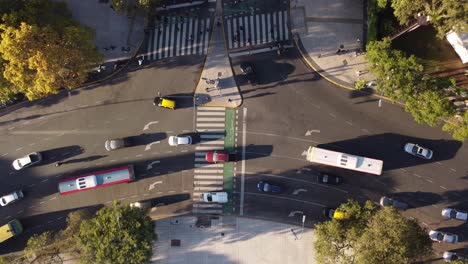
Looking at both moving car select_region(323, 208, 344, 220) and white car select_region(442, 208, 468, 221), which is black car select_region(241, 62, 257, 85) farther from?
white car select_region(442, 208, 468, 221)

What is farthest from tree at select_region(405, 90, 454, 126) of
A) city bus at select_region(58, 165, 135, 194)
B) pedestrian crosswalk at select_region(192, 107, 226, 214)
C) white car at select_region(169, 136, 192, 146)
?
city bus at select_region(58, 165, 135, 194)

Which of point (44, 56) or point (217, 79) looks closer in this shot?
point (44, 56)

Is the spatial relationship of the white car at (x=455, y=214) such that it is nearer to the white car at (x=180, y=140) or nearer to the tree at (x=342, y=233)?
the tree at (x=342, y=233)

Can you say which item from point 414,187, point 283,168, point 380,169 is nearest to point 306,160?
point 283,168

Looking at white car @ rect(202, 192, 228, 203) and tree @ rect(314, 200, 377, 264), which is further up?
white car @ rect(202, 192, 228, 203)

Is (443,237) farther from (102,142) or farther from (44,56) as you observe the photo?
(44,56)

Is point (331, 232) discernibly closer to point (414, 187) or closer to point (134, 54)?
point (414, 187)

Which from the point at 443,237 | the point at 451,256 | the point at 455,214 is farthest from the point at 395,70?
the point at 451,256
